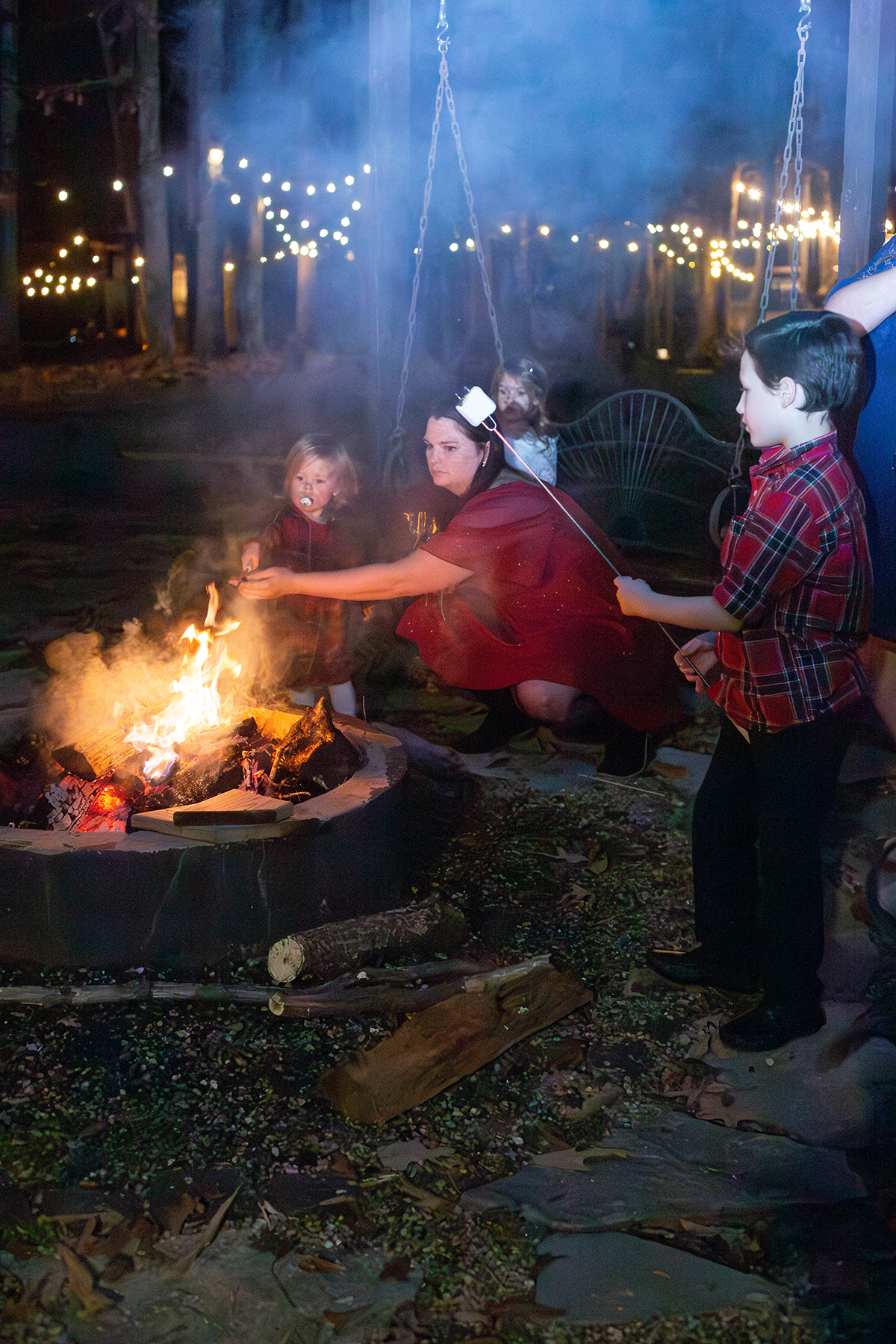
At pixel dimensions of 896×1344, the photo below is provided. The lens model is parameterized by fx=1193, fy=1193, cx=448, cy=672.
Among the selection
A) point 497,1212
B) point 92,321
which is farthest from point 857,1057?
point 92,321

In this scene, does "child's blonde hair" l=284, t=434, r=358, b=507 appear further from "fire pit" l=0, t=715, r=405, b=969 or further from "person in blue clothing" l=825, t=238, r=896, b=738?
"person in blue clothing" l=825, t=238, r=896, b=738

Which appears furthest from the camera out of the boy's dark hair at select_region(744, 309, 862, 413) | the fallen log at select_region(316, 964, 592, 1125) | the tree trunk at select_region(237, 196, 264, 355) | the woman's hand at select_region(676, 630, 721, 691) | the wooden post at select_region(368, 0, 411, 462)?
the tree trunk at select_region(237, 196, 264, 355)

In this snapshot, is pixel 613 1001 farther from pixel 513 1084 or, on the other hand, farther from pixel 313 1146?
pixel 313 1146

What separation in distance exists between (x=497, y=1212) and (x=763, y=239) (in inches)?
763

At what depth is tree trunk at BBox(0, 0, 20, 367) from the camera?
18203 mm

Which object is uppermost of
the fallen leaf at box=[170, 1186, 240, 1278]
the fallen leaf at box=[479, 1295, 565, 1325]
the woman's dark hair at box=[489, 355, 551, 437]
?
the woman's dark hair at box=[489, 355, 551, 437]

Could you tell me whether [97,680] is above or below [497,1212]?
above

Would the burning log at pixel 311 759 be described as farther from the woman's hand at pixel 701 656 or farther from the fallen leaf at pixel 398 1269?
the fallen leaf at pixel 398 1269

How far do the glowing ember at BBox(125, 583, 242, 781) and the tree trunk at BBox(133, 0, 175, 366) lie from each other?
658 inches

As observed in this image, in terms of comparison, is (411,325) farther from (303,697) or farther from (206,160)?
(206,160)

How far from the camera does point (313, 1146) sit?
115 inches

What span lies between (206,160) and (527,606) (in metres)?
17.2

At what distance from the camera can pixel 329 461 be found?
16.7 feet

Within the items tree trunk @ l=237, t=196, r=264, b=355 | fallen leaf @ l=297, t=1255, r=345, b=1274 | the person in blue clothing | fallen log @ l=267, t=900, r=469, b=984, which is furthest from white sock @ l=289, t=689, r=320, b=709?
tree trunk @ l=237, t=196, r=264, b=355
